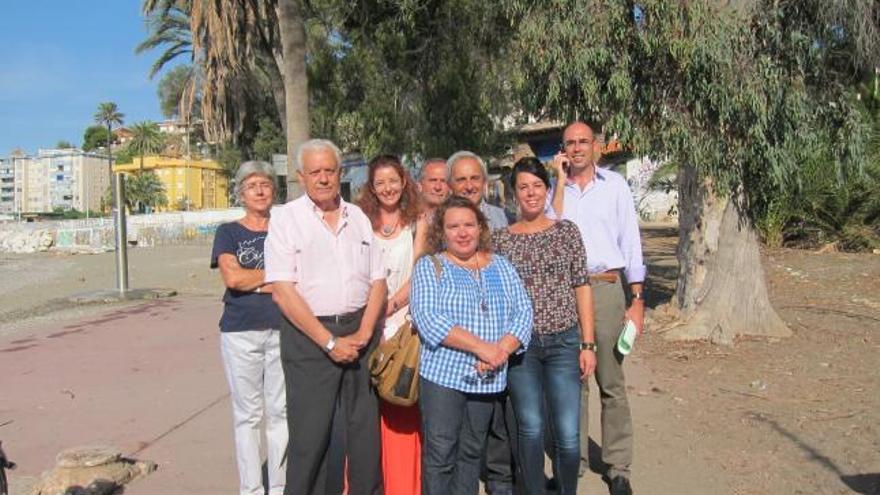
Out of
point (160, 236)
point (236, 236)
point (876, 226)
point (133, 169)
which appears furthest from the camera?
point (133, 169)

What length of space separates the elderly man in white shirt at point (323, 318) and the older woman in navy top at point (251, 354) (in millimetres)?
352

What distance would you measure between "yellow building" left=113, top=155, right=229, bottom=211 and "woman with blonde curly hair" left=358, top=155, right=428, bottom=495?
87.3 meters

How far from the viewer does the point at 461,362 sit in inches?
135

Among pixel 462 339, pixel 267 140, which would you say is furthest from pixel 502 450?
pixel 267 140

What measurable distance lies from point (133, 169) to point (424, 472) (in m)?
93.5

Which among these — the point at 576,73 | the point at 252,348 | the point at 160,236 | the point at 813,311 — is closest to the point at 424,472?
the point at 252,348

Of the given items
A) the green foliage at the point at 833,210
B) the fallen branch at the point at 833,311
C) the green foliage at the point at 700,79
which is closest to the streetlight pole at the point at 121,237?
the green foliage at the point at 700,79

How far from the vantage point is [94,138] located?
132m

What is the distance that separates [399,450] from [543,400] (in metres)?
0.78

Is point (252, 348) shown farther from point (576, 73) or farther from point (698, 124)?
point (698, 124)

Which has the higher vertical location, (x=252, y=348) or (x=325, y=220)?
(x=325, y=220)

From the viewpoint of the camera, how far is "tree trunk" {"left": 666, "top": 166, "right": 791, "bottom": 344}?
796 centimetres

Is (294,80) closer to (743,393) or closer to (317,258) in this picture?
(743,393)

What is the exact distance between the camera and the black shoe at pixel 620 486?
161 inches
